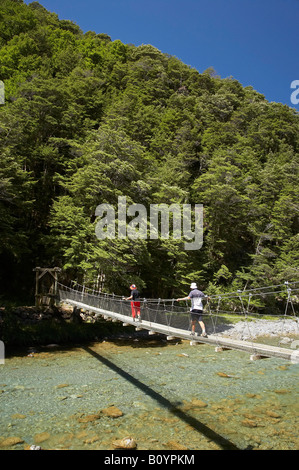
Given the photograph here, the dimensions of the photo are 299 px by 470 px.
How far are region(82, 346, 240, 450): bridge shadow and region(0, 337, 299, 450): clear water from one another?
0.05 ft

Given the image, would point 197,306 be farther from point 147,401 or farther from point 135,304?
point 147,401

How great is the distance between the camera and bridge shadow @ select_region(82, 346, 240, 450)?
14.0 feet

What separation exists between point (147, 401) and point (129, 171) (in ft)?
28.2

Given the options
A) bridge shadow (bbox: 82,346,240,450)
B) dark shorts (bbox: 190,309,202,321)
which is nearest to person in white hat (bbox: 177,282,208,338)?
dark shorts (bbox: 190,309,202,321)

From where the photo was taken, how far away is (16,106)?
535 inches

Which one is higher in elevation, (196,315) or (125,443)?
(196,315)

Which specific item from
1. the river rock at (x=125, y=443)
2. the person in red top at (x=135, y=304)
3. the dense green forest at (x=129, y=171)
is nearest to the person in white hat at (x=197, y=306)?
the river rock at (x=125, y=443)

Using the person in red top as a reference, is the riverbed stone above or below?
below

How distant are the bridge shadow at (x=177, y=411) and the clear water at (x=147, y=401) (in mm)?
15

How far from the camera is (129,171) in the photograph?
11.9 m

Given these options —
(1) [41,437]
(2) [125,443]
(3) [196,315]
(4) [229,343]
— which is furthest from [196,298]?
(1) [41,437]

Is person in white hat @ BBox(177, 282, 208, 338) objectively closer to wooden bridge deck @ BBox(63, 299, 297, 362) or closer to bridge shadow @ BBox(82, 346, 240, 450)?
wooden bridge deck @ BBox(63, 299, 297, 362)

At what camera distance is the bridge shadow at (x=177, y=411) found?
14.0 feet

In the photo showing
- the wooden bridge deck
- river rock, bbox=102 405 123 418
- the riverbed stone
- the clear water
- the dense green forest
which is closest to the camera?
the wooden bridge deck
